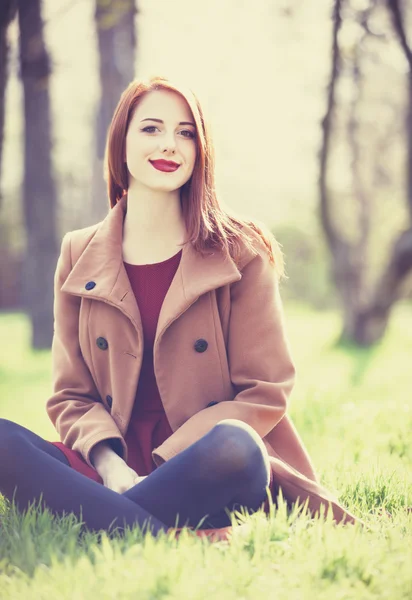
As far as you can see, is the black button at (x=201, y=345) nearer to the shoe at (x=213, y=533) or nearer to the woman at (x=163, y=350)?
the woman at (x=163, y=350)

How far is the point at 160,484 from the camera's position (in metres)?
2.34

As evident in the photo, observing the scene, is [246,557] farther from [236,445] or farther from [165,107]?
[165,107]

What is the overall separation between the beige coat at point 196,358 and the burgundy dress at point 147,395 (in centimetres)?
7

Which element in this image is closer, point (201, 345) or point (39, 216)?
point (201, 345)

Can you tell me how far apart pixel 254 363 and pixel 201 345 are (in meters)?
0.21

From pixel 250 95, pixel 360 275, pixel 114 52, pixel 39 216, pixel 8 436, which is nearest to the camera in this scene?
pixel 8 436

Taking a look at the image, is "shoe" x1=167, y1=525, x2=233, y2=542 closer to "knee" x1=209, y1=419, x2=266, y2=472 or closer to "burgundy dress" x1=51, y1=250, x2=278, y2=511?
"knee" x1=209, y1=419, x2=266, y2=472

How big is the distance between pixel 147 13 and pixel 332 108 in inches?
85.1

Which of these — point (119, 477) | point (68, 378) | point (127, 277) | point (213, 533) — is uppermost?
point (127, 277)

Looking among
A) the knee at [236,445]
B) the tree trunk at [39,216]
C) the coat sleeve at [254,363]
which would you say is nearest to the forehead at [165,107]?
the coat sleeve at [254,363]

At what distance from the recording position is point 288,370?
2723 millimetres

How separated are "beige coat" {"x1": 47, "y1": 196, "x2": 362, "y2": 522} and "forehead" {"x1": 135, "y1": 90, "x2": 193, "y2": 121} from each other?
53 cm

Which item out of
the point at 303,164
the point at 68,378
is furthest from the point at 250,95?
the point at 68,378

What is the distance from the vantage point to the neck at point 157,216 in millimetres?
2961
